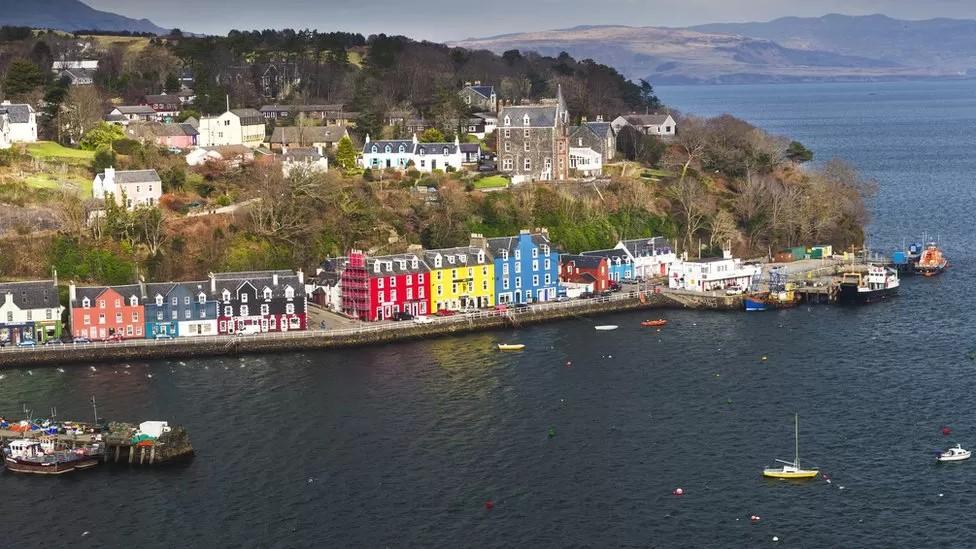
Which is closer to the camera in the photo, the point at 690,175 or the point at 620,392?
the point at 620,392

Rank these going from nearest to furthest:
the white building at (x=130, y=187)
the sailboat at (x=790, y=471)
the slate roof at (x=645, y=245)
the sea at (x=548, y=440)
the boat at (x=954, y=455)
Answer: the sea at (x=548, y=440) → the sailboat at (x=790, y=471) → the boat at (x=954, y=455) → the white building at (x=130, y=187) → the slate roof at (x=645, y=245)

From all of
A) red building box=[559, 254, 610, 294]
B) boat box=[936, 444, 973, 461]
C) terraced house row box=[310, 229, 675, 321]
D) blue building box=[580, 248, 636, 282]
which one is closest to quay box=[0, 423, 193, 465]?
terraced house row box=[310, 229, 675, 321]

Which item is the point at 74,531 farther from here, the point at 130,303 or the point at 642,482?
the point at 130,303

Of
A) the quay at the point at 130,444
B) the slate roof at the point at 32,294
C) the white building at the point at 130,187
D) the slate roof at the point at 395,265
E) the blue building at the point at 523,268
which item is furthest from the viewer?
the white building at the point at 130,187

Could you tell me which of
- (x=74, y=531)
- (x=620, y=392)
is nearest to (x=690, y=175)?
(x=620, y=392)

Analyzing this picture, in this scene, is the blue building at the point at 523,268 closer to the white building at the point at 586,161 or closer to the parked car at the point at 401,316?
the parked car at the point at 401,316

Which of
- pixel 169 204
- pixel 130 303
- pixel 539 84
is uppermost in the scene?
pixel 539 84

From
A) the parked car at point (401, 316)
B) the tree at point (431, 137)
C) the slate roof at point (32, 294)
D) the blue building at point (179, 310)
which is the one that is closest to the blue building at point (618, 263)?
the parked car at point (401, 316)

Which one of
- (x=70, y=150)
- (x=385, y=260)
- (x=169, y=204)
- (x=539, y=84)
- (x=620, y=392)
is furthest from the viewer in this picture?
(x=539, y=84)
